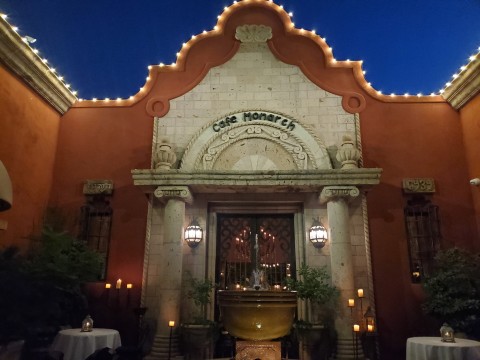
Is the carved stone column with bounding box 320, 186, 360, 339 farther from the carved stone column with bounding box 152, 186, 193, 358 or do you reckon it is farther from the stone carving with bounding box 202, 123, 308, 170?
the carved stone column with bounding box 152, 186, 193, 358

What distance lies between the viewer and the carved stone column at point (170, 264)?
7.44 metres

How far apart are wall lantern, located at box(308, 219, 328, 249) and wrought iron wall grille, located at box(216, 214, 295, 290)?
580mm

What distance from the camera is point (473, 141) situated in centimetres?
856

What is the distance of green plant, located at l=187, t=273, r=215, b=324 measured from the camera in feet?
24.7

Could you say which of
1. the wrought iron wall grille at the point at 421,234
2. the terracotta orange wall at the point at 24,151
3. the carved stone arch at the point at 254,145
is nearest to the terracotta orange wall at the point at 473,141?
the wrought iron wall grille at the point at 421,234

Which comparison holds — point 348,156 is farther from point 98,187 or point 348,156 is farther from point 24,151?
point 24,151

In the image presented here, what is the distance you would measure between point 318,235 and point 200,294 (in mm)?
2824

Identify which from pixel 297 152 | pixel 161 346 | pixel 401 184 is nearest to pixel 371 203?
pixel 401 184

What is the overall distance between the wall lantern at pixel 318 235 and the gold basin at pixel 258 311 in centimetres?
426

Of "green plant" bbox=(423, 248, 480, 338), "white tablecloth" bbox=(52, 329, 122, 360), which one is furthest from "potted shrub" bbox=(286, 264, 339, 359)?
"white tablecloth" bbox=(52, 329, 122, 360)

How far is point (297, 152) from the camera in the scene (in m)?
8.89

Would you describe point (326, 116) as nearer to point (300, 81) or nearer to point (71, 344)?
point (300, 81)

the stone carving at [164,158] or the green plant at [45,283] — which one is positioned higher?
the stone carving at [164,158]

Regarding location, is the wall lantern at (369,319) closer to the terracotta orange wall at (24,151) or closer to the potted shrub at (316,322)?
the potted shrub at (316,322)
